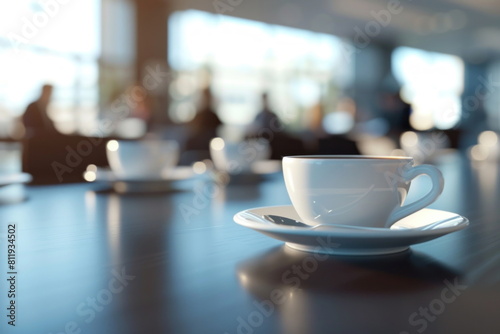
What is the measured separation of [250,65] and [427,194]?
6973mm

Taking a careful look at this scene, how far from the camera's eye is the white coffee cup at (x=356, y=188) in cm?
35

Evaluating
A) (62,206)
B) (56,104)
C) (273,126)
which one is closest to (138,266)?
(62,206)

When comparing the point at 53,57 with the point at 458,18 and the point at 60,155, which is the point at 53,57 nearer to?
the point at 60,155

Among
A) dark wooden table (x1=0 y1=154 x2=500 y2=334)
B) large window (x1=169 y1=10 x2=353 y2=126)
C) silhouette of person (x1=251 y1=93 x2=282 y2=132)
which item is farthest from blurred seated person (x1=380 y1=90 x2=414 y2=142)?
dark wooden table (x1=0 y1=154 x2=500 y2=334)

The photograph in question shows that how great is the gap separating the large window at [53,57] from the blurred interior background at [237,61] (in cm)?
1

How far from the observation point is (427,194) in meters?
0.37

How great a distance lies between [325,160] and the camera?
354mm

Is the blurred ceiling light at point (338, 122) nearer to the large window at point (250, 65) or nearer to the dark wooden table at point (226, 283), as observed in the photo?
the large window at point (250, 65)

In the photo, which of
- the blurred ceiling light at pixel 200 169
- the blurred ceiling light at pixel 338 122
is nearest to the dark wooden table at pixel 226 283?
the blurred ceiling light at pixel 200 169

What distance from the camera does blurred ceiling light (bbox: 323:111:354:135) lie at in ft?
25.7

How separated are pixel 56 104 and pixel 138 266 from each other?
216 inches

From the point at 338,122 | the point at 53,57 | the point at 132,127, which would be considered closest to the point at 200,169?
the point at 132,127

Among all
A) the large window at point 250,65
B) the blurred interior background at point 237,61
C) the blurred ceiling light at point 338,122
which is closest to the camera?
the blurred interior background at point 237,61

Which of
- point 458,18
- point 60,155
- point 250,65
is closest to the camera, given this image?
point 60,155
